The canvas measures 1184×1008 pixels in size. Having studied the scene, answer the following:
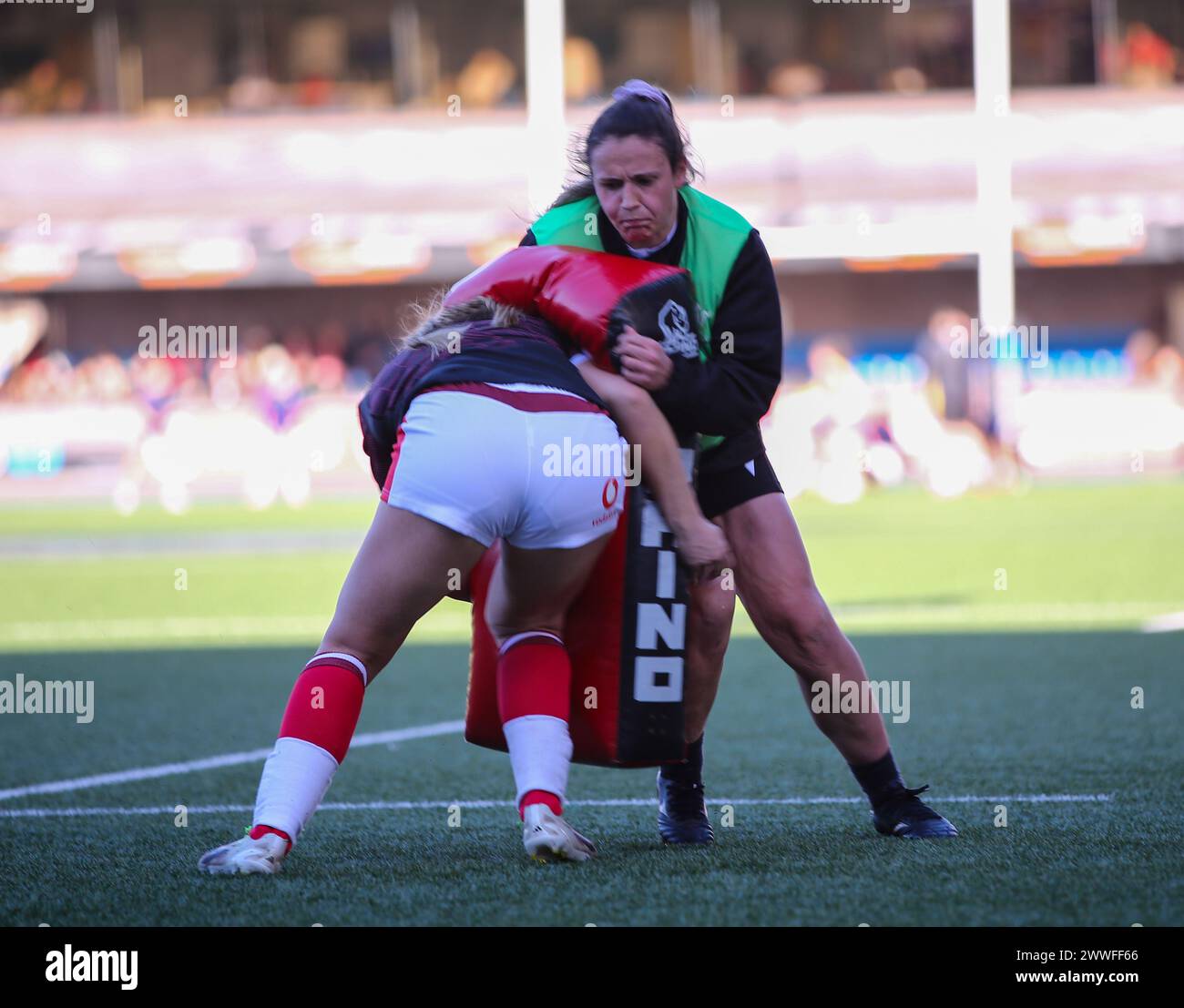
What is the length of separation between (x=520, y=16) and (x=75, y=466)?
14.6 m

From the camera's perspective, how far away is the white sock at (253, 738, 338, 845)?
149 inches

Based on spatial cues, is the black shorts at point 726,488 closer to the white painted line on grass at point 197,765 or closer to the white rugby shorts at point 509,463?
the white rugby shorts at point 509,463

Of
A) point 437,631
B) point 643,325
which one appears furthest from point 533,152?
point 643,325

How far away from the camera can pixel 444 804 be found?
5117mm

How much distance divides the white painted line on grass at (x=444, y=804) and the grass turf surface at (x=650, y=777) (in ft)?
0.17

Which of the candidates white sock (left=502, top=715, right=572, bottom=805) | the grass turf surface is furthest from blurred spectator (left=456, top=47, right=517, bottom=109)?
→ white sock (left=502, top=715, right=572, bottom=805)

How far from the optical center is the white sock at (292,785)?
377 centimetres

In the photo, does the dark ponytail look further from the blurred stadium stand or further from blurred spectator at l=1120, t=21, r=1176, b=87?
blurred spectator at l=1120, t=21, r=1176, b=87

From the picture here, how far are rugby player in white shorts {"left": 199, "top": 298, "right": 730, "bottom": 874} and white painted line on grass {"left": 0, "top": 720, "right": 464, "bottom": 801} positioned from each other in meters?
1.75

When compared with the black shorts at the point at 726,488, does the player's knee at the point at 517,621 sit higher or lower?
lower

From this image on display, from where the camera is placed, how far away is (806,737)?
6414 millimetres

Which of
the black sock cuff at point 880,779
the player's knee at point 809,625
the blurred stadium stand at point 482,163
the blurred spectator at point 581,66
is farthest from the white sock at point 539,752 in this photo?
the blurred spectator at point 581,66

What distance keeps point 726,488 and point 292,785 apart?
4.23 ft

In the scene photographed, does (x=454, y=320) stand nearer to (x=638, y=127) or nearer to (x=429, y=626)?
(x=638, y=127)
